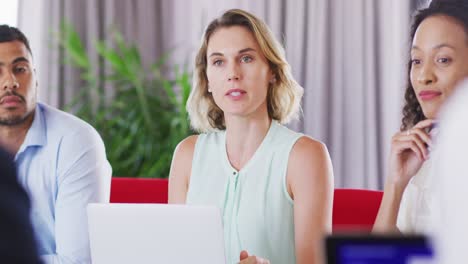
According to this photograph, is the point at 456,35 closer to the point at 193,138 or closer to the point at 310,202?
the point at 310,202

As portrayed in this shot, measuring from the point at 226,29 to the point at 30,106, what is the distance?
0.74 m

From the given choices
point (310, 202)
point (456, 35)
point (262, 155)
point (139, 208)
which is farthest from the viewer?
point (262, 155)

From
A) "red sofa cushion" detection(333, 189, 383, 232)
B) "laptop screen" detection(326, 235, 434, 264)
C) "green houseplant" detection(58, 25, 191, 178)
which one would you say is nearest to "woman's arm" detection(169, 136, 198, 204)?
"red sofa cushion" detection(333, 189, 383, 232)

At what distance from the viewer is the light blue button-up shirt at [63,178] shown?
2.57 meters

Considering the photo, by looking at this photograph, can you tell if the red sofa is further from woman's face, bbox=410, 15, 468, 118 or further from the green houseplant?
the green houseplant

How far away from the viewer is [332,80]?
4.63 m

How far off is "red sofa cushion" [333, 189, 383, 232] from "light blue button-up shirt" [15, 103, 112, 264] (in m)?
0.79

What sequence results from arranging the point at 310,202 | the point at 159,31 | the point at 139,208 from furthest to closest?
the point at 159,31 < the point at 310,202 < the point at 139,208

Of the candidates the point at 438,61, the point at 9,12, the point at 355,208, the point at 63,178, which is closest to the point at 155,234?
the point at 438,61

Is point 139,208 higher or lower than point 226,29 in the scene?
lower

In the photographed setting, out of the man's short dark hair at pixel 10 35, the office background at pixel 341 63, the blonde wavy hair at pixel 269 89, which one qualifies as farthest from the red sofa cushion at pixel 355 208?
the office background at pixel 341 63

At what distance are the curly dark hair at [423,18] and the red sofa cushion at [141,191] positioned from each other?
1.00 meters

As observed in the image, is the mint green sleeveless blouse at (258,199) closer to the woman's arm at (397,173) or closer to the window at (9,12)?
the woman's arm at (397,173)

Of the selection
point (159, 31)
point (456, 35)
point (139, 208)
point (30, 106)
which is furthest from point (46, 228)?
point (159, 31)
